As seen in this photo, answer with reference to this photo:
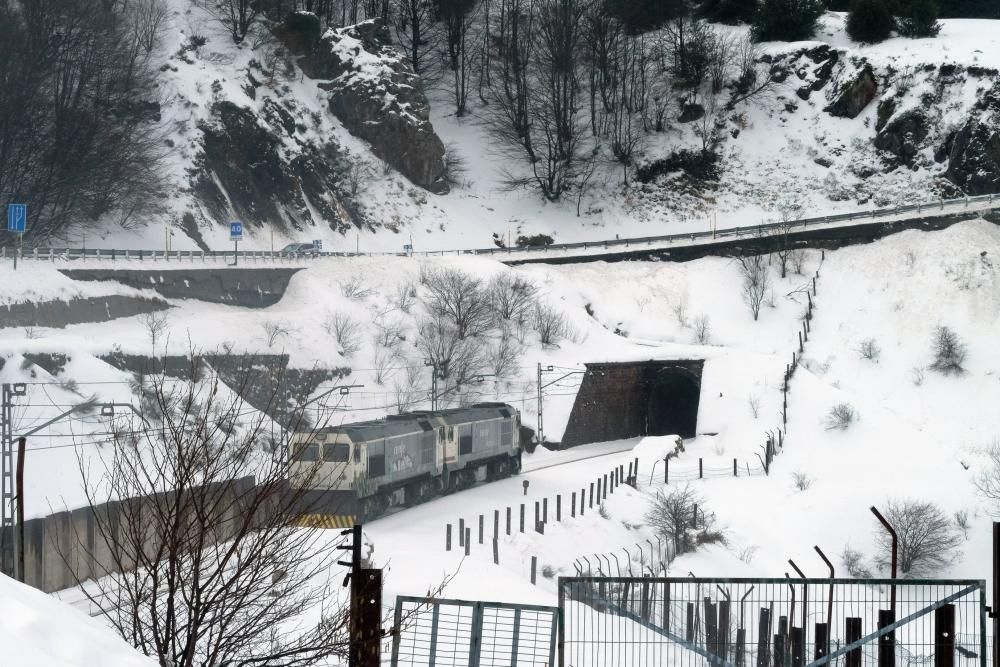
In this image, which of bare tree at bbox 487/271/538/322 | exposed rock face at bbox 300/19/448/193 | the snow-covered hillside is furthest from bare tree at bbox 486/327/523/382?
exposed rock face at bbox 300/19/448/193

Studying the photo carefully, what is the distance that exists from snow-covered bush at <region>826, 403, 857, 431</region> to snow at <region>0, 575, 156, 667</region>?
126 ft

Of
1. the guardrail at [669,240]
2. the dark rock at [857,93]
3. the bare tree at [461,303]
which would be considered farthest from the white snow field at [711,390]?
the dark rock at [857,93]

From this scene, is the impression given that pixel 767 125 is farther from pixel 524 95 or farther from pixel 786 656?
pixel 786 656

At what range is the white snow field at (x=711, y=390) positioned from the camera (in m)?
28.3

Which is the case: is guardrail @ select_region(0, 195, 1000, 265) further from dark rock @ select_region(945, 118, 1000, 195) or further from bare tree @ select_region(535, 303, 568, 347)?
bare tree @ select_region(535, 303, 568, 347)

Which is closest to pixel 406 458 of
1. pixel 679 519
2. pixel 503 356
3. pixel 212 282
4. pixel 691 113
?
pixel 679 519

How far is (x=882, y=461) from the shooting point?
39.2 metres

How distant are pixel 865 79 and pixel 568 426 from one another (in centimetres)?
3553

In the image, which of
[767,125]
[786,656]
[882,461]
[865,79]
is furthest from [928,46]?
[786,656]

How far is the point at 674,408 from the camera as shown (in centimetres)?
5359

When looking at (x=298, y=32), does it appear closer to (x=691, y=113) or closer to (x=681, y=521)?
(x=691, y=113)

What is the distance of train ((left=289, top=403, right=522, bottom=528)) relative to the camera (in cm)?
2856

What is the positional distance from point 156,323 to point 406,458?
13.2m

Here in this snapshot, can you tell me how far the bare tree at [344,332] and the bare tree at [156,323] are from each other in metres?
7.16
